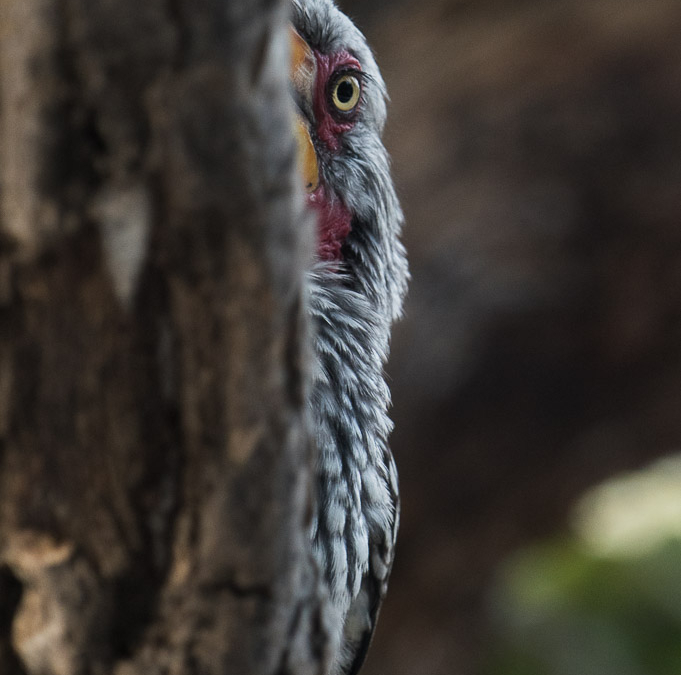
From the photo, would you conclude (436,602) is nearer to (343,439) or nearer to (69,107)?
(343,439)

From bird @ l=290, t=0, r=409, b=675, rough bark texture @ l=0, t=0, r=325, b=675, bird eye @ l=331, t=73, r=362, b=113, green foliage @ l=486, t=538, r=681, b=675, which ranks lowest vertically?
rough bark texture @ l=0, t=0, r=325, b=675

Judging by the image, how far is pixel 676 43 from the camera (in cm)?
407

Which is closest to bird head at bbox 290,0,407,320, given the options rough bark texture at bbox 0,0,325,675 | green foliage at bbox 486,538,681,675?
rough bark texture at bbox 0,0,325,675

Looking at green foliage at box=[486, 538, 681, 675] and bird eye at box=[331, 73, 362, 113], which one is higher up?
green foliage at box=[486, 538, 681, 675]

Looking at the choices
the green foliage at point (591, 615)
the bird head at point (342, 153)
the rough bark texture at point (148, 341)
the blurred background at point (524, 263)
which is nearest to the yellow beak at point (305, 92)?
the bird head at point (342, 153)

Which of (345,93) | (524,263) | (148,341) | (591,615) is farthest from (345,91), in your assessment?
(591,615)

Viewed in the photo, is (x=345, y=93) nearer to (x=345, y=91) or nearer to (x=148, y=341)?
(x=345, y=91)

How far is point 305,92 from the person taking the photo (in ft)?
6.46

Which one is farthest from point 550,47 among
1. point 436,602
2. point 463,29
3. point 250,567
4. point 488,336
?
point 250,567

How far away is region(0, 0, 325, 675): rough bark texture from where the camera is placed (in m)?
0.71

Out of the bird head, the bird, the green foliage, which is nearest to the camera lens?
the bird

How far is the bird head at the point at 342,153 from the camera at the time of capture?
1.97 meters

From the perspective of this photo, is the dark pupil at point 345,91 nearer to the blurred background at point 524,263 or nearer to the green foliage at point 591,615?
the blurred background at point 524,263

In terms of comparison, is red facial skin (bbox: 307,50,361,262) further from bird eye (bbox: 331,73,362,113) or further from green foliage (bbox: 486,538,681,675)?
green foliage (bbox: 486,538,681,675)
